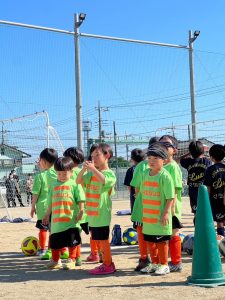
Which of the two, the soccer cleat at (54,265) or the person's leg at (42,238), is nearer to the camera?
the soccer cleat at (54,265)

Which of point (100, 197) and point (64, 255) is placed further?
point (64, 255)

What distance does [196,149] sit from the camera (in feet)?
27.7

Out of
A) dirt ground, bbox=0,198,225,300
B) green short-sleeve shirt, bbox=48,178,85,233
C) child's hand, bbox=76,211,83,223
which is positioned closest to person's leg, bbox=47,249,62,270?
dirt ground, bbox=0,198,225,300

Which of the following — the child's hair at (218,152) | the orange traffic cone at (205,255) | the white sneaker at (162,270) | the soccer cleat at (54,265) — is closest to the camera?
the orange traffic cone at (205,255)

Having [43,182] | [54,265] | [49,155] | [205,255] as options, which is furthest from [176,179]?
[43,182]

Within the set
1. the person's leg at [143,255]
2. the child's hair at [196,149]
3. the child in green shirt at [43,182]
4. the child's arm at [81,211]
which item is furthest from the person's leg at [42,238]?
the child's hair at [196,149]

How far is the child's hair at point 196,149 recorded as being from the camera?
27.6 ft

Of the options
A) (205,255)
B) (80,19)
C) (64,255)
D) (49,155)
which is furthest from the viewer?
(80,19)

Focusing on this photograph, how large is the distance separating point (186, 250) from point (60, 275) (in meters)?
2.32

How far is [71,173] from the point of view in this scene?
7.24 metres

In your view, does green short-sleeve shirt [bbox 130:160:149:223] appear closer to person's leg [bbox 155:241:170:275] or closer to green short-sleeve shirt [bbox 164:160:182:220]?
green short-sleeve shirt [bbox 164:160:182:220]

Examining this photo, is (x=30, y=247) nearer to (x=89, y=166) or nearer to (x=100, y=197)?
(x=100, y=197)

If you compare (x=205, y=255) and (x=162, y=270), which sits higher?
(x=205, y=255)

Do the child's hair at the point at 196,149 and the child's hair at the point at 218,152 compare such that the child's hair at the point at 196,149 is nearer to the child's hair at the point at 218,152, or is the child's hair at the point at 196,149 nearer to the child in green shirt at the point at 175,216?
the child's hair at the point at 218,152
